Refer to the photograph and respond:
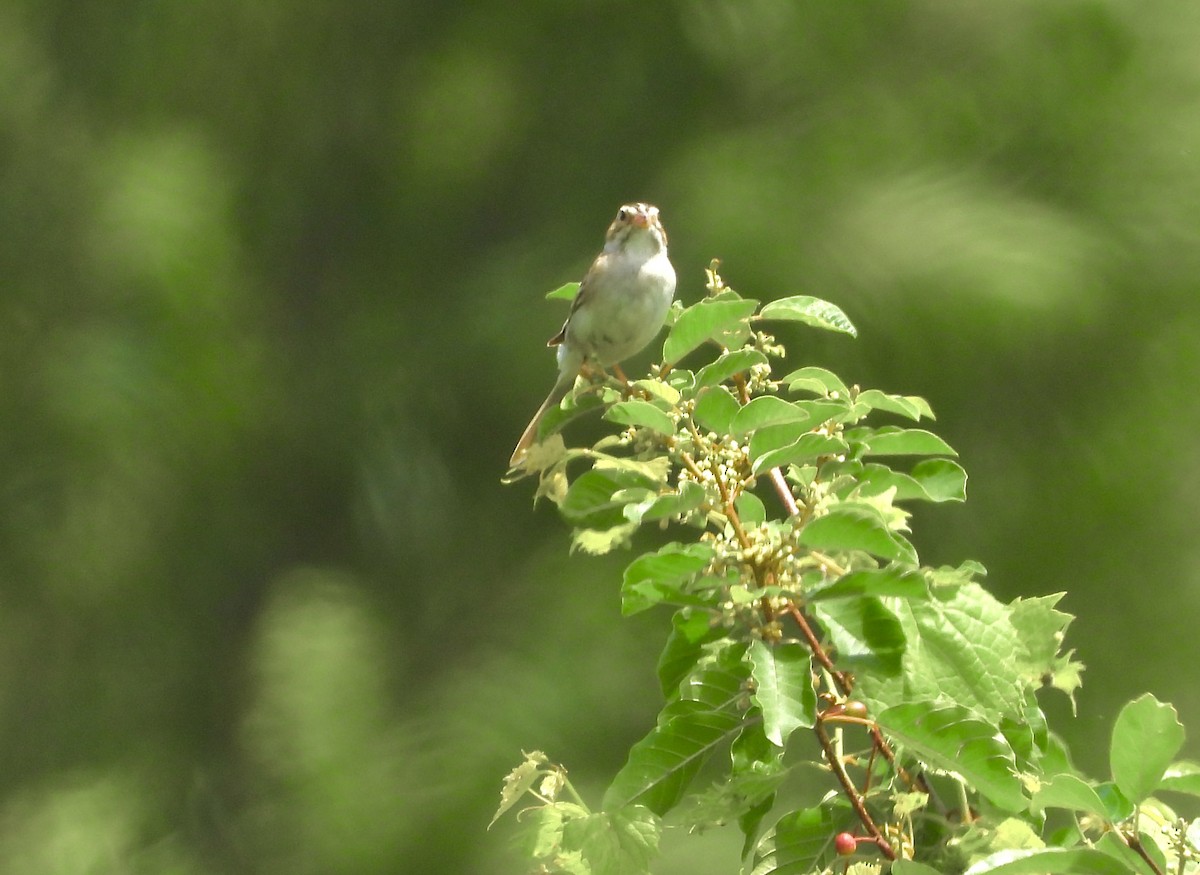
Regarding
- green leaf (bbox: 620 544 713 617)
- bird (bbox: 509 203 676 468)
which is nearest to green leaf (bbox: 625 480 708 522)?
green leaf (bbox: 620 544 713 617)

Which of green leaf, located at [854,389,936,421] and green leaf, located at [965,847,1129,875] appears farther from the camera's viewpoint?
green leaf, located at [854,389,936,421]

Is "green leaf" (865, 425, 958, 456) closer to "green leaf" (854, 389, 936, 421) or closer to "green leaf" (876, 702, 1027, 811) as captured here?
"green leaf" (854, 389, 936, 421)

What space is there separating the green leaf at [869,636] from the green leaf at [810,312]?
1.01ft

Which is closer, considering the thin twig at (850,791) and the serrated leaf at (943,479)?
the thin twig at (850,791)

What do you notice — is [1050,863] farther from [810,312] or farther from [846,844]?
[810,312]

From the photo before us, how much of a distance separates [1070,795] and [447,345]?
1695 millimetres

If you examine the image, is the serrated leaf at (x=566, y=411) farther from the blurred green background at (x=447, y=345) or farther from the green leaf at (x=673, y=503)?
the blurred green background at (x=447, y=345)

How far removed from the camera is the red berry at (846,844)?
87 centimetres

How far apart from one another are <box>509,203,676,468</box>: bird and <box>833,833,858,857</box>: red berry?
953 mm

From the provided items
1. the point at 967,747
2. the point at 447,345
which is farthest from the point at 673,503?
the point at 447,345

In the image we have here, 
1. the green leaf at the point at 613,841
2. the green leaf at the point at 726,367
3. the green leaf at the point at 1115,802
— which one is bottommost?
the green leaf at the point at 1115,802

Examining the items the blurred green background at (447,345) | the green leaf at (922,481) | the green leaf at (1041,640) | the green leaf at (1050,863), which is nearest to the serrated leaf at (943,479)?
the green leaf at (922,481)

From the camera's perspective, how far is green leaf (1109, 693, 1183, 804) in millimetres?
738

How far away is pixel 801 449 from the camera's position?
847mm
